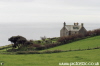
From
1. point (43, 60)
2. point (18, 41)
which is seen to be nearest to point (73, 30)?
point (18, 41)

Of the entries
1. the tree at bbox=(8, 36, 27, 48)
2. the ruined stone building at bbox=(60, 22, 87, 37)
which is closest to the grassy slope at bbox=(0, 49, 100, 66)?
the tree at bbox=(8, 36, 27, 48)

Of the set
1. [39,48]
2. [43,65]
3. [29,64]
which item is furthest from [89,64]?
[39,48]

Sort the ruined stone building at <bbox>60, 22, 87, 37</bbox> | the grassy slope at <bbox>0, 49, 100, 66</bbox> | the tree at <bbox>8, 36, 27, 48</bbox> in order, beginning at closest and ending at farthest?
1. the grassy slope at <bbox>0, 49, 100, 66</bbox>
2. the tree at <bbox>8, 36, 27, 48</bbox>
3. the ruined stone building at <bbox>60, 22, 87, 37</bbox>

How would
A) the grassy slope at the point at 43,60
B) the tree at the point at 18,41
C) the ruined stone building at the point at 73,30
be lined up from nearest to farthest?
the grassy slope at the point at 43,60 → the tree at the point at 18,41 → the ruined stone building at the point at 73,30

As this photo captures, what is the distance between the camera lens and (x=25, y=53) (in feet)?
147

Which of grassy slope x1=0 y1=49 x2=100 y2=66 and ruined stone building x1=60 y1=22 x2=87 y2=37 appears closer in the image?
grassy slope x1=0 y1=49 x2=100 y2=66

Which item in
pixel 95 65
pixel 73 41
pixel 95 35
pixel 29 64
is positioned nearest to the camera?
pixel 95 65

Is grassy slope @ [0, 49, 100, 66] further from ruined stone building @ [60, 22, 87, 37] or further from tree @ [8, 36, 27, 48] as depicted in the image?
ruined stone building @ [60, 22, 87, 37]

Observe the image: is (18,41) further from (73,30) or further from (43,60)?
(73,30)

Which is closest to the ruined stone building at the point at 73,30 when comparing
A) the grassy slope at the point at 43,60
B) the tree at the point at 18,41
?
the tree at the point at 18,41

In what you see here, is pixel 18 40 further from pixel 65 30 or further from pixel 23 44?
pixel 65 30

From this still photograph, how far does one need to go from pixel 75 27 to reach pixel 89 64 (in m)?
61.5

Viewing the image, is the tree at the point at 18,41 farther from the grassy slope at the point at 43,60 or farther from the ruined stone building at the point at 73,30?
the ruined stone building at the point at 73,30

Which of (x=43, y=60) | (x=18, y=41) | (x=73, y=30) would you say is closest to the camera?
(x=43, y=60)
